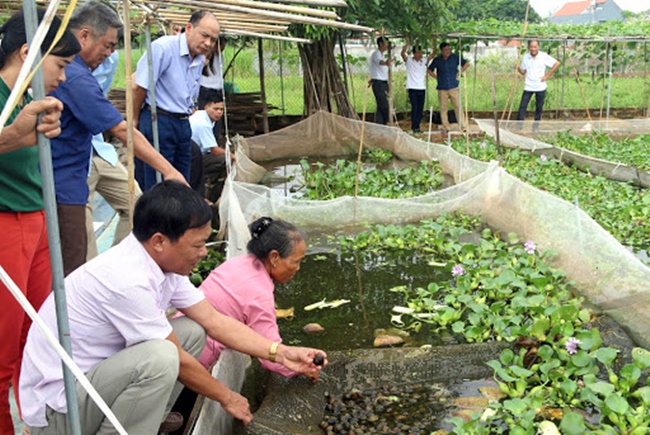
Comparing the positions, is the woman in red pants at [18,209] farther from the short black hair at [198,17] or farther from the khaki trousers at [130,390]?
the short black hair at [198,17]

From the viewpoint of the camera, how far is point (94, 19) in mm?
3059

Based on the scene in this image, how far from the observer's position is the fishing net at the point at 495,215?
12.8 feet

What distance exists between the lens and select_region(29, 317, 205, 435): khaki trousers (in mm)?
2252

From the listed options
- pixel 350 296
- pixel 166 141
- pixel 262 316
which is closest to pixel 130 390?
pixel 262 316

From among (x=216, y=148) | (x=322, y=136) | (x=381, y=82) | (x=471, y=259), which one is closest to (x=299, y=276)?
(x=471, y=259)

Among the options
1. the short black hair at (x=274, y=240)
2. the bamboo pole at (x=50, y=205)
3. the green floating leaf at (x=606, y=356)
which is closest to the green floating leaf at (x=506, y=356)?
the green floating leaf at (x=606, y=356)

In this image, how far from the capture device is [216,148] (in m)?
6.82

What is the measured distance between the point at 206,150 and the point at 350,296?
288 centimetres

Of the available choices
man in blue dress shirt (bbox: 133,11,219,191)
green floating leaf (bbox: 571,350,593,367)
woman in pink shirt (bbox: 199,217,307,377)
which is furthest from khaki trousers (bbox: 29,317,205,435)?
man in blue dress shirt (bbox: 133,11,219,191)

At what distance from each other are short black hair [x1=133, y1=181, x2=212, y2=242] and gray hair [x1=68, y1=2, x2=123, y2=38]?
1126 millimetres

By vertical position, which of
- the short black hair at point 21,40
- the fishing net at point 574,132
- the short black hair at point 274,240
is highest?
the short black hair at point 21,40

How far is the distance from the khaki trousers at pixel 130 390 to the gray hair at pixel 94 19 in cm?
156

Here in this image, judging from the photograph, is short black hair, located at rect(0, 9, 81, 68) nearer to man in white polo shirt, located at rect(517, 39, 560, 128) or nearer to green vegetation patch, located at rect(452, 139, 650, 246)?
green vegetation patch, located at rect(452, 139, 650, 246)

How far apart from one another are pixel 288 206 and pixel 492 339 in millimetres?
2532
